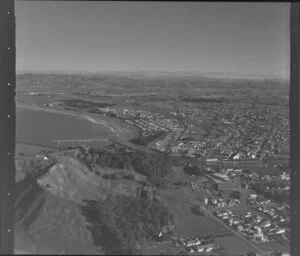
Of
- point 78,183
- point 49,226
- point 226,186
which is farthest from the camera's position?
point 226,186

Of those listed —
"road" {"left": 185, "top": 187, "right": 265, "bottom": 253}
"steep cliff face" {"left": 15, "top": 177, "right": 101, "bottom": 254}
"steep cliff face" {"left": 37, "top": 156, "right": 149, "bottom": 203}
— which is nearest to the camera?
"steep cliff face" {"left": 15, "top": 177, "right": 101, "bottom": 254}

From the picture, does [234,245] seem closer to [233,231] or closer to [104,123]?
[233,231]

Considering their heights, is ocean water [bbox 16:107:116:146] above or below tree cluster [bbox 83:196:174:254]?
above

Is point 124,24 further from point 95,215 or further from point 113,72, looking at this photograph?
point 95,215

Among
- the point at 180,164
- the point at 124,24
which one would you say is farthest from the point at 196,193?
the point at 124,24

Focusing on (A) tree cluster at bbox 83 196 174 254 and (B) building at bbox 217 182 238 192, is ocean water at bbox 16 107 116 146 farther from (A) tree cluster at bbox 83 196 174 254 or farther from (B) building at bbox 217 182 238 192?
(B) building at bbox 217 182 238 192

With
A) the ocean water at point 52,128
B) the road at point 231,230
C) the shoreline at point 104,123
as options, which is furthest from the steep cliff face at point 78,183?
the road at point 231,230

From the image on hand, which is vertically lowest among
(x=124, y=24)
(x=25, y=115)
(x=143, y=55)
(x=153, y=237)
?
(x=153, y=237)

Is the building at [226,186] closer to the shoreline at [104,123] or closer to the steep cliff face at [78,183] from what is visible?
the steep cliff face at [78,183]

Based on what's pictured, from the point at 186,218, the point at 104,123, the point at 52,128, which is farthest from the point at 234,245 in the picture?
the point at 52,128

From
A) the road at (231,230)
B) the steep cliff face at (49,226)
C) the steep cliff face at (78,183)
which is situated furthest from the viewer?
the road at (231,230)

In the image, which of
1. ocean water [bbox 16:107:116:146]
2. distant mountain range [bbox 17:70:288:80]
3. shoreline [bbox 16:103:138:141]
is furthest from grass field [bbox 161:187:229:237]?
distant mountain range [bbox 17:70:288:80]
